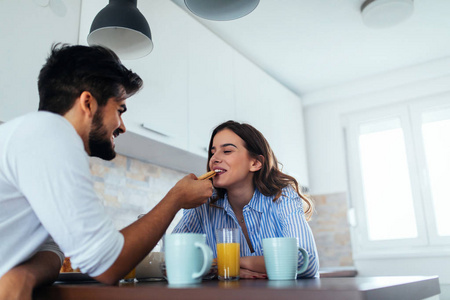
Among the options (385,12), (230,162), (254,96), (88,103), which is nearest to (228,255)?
(88,103)

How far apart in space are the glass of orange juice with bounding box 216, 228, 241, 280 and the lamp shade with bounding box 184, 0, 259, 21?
1.07 m

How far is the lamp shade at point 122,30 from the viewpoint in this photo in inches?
64.2

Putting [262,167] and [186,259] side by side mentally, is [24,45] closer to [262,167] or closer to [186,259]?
[262,167]

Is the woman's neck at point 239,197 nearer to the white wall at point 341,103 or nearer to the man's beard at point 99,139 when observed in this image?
the man's beard at point 99,139

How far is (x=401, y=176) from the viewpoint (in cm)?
352

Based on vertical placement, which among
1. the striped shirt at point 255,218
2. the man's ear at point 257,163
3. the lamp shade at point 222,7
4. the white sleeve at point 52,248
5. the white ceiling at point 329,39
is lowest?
the white sleeve at point 52,248

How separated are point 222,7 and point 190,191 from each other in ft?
3.19

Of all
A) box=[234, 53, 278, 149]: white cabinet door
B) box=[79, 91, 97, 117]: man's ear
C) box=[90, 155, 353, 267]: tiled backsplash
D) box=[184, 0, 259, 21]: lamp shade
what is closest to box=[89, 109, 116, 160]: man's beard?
box=[79, 91, 97, 117]: man's ear

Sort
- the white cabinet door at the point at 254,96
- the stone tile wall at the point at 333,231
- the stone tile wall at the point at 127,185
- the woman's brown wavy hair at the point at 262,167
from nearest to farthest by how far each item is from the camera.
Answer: the woman's brown wavy hair at the point at 262,167 → the stone tile wall at the point at 127,185 → the white cabinet door at the point at 254,96 → the stone tile wall at the point at 333,231

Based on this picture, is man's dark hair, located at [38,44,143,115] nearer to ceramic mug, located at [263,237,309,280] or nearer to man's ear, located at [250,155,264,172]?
ceramic mug, located at [263,237,309,280]

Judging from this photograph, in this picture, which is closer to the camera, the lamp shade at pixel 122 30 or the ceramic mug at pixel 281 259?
the ceramic mug at pixel 281 259

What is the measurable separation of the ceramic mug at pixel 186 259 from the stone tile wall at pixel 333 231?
3053mm

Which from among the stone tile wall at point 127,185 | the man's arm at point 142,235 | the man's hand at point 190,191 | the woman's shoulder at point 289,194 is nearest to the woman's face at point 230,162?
the woman's shoulder at point 289,194

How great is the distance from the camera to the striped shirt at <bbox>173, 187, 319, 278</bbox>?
4.57ft
